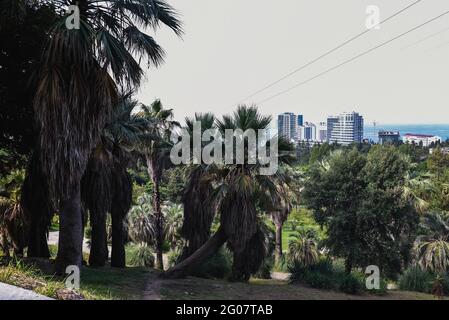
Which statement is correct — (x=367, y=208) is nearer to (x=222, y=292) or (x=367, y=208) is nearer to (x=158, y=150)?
(x=158, y=150)

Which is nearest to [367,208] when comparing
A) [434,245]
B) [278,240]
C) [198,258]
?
[434,245]

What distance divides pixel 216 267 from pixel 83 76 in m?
11.3

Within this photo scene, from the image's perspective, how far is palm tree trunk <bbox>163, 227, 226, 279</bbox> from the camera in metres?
17.5

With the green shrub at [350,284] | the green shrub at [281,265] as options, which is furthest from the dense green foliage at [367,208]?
the green shrub at [350,284]

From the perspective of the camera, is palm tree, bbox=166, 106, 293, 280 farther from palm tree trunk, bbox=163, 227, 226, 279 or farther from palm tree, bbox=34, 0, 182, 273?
palm tree, bbox=34, 0, 182, 273

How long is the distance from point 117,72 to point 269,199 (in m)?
7.90

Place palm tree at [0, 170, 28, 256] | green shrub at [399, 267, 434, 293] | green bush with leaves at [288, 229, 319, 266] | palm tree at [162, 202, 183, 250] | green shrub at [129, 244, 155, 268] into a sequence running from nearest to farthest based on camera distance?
palm tree at [0, 170, 28, 256] < green shrub at [399, 267, 434, 293] < green shrub at [129, 244, 155, 268] < green bush with leaves at [288, 229, 319, 266] < palm tree at [162, 202, 183, 250]

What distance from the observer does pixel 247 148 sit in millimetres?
16781

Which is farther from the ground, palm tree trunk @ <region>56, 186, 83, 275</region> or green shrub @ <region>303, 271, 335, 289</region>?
palm tree trunk @ <region>56, 186, 83, 275</region>

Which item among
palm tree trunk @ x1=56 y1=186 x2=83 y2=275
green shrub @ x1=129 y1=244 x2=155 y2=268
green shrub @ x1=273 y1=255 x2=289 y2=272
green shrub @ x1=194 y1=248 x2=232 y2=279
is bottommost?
green shrub @ x1=273 y1=255 x2=289 y2=272

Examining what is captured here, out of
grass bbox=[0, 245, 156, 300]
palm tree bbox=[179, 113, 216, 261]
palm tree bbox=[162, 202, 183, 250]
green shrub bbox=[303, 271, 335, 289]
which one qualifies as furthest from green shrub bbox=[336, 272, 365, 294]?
palm tree bbox=[162, 202, 183, 250]

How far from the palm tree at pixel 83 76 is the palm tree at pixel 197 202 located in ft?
20.2

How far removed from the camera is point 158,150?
24156 mm

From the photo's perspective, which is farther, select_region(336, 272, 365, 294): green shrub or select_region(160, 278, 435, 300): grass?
select_region(336, 272, 365, 294): green shrub
